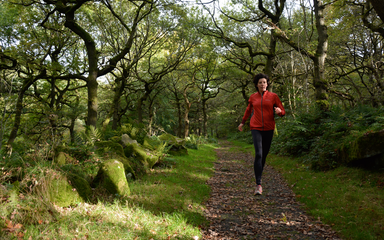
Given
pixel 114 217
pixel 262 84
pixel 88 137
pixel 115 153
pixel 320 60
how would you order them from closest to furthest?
pixel 114 217 → pixel 262 84 → pixel 115 153 → pixel 88 137 → pixel 320 60

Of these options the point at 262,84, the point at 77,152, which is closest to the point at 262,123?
the point at 262,84

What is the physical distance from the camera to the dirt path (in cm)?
349

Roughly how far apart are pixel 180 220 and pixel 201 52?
62.3 ft

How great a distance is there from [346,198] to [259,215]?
5.73ft

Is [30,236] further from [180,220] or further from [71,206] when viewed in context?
[180,220]

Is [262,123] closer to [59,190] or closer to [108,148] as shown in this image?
[59,190]

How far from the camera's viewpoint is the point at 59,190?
3936mm

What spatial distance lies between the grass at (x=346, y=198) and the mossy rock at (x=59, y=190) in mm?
4441

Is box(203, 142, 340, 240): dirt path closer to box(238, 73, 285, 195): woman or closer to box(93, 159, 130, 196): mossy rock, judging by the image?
box(238, 73, 285, 195): woman

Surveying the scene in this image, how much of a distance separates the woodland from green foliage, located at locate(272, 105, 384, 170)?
1.4 inches

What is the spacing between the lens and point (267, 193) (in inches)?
220

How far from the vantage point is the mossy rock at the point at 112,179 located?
4688 millimetres

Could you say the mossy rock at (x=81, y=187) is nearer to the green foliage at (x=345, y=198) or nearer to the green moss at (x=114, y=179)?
the green moss at (x=114, y=179)

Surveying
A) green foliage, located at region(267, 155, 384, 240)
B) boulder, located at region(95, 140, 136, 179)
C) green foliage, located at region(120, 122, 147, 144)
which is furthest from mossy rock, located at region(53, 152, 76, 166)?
green foliage, located at region(267, 155, 384, 240)
